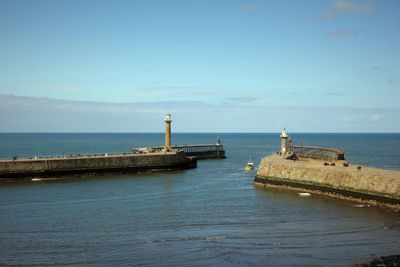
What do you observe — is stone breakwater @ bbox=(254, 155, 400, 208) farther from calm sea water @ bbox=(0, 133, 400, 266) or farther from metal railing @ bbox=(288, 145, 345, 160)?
metal railing @ bbox=(288, 145, 345, 160)

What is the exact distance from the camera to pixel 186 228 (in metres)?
24.9

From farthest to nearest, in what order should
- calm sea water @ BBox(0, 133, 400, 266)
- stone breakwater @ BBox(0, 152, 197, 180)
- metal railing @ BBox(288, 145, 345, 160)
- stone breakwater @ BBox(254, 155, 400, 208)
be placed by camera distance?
metal railing @ BBox(288, 145, 345, 160), stone breakwater @ BBox(0, 152, 197, 180), stone breakwater @ BBox(254, 155, 400, 208), calm sea water @ BBox(0, 133, 400, 266)

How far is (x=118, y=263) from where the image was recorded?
1859 centimetres

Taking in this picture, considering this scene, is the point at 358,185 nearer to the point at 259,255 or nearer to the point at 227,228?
the point at 227,228

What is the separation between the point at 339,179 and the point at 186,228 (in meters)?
14.6

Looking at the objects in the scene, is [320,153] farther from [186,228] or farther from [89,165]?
[186,228]

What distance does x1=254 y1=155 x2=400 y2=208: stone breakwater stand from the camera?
30203 mm

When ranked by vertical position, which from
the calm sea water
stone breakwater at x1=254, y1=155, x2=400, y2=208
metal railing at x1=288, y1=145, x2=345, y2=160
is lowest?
the calm sea water

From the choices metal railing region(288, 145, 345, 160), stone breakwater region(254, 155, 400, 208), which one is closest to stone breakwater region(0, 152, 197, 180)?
metal railing region(288, 145, 345, 160)

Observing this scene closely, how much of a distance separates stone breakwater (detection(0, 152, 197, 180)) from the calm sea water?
7.35 metres

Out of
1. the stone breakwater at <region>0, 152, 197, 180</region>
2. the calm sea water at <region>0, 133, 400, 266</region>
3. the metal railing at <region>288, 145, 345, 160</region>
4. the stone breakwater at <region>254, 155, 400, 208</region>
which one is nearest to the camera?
the calm sea water at <region>0, 133, 400, 266</region>

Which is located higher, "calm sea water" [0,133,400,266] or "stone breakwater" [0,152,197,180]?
"stone breakwater" [0,152,197,180]

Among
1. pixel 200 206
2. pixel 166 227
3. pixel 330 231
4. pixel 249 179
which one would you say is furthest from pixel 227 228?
pixel 249 179

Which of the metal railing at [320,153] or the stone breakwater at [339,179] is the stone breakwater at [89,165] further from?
the stone breakwater at [339,179]
